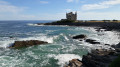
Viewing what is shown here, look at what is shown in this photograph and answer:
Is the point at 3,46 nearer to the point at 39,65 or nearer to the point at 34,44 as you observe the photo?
the point at 34,44

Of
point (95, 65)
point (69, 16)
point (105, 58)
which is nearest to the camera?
point (95, 65)

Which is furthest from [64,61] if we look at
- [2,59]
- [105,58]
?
[2,59]

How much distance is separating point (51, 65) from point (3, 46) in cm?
1591

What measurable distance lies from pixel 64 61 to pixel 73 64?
3372 mm

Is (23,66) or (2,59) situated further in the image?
(2,59)

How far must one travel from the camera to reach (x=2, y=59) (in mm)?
19250

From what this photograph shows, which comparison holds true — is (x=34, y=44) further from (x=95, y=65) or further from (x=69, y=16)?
(x=69, y=16)

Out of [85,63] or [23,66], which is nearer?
[85,63]

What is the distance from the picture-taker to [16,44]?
90.8 ft

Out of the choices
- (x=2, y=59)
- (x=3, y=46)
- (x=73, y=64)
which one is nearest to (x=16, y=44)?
(x=3, y=46)

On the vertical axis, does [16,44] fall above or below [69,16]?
below

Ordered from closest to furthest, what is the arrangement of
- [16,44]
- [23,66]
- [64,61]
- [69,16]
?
[23,66] < [64,61] < [16,44] < [69,16]

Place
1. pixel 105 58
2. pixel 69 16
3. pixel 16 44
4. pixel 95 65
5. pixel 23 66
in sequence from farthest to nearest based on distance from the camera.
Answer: pixel 69 16 → pixel 16 44 → pixel 23 66 → pixel 105 58 → pixel 95 65

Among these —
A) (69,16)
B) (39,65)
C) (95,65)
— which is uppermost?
(69,16)
